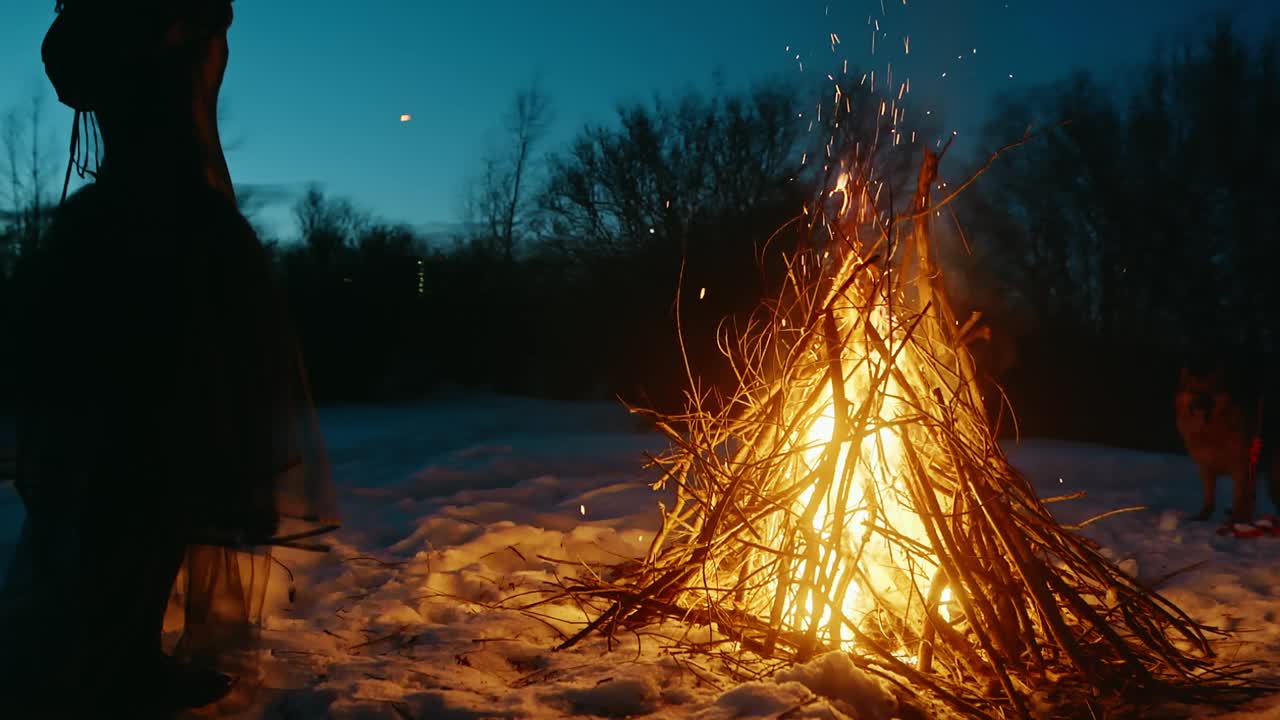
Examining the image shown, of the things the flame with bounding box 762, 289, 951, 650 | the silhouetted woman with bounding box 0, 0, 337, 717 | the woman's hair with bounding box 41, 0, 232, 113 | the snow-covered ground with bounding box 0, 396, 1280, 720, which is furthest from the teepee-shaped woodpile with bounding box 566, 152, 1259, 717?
→ the woman's hair with bounding box 41, 0, 232, 113

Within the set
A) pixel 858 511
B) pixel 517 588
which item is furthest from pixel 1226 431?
pixel 517 588

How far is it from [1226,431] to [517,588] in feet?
12.3

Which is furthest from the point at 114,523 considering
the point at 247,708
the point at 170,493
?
the point at 247,708

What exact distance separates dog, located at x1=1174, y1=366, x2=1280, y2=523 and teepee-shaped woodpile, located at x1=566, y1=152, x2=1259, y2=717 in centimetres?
214

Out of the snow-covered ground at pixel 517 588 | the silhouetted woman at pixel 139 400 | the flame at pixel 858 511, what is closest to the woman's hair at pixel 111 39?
the silhouetted woman at pixel 139 400

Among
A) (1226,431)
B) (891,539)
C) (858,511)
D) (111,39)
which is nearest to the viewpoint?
(111,39)

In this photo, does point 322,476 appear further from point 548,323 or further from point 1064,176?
point 1064,176

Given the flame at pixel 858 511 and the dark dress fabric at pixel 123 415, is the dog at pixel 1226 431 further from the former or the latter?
Answer: the dark dress fabric at pixel 123 415

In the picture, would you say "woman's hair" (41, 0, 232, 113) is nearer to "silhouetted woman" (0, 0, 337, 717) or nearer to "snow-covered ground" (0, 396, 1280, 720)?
"silhouetted woman" (0, 0, 337, 717)

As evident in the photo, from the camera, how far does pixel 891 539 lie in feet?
8.41

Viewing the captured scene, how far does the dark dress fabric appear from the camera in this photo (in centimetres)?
210

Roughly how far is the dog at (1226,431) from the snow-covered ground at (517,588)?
0.99 ft

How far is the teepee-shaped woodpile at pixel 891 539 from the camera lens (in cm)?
242

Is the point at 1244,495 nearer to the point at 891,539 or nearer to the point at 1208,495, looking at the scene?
the point at 1208,495
